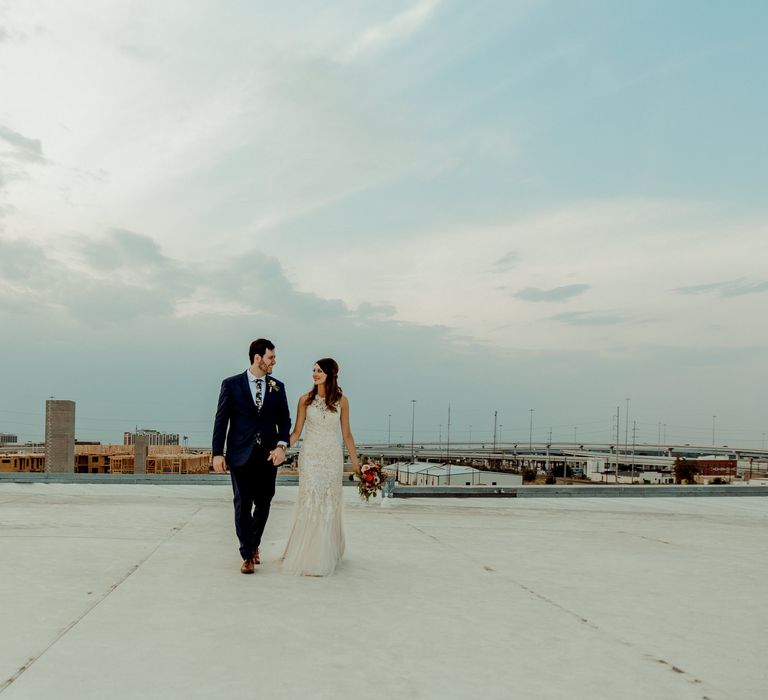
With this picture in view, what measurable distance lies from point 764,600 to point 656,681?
3095 millimetres

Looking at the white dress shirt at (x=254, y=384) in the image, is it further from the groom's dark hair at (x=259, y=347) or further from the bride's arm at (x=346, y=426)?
the bride's arm at (x=346, y=426)

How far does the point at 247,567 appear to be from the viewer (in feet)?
22.9

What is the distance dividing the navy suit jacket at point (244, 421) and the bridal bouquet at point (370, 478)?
5658 mm

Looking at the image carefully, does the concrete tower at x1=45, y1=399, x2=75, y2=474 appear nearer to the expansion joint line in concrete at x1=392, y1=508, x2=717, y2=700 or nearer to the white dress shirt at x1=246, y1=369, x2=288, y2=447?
the white dress shirt at x1=246, y1=369, x2=288, y2=447

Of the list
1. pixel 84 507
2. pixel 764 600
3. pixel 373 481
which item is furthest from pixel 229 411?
pixel 84 507

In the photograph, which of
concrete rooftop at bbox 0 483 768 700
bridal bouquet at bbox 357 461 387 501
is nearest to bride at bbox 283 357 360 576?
concrete rooftop at bbox 0 483 768 700

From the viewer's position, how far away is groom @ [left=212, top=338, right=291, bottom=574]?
722 centimetres

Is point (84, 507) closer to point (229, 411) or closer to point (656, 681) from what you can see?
point (229, 411)

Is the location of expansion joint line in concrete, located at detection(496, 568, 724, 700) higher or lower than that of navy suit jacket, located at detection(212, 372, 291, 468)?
lower

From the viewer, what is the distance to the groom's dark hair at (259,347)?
24.2 ft

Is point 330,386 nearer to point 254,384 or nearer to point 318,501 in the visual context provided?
point 254,384

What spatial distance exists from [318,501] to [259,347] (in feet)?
5.55

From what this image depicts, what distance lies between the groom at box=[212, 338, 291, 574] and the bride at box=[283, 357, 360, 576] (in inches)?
10.0

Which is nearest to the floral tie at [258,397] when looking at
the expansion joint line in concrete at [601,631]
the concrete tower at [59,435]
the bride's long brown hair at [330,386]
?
the bride's long brown hair at [330,386]
